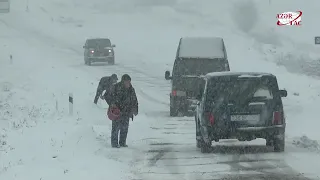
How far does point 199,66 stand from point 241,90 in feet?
29.4

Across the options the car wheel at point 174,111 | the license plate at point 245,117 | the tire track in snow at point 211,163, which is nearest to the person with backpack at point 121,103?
the tire track in snow at point 211,163

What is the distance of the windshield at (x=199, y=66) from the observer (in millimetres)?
21744

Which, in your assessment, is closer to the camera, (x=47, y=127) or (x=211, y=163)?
(x=211, y=163)

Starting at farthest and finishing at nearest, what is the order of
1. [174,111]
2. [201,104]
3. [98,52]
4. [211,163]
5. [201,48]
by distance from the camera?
[98,52], [201,48], [174,111], [201,104], [211,163]

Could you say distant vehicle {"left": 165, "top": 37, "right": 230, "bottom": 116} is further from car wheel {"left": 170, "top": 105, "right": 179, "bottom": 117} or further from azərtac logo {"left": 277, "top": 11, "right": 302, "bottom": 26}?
azərtac logo {"left": 277, "top": 11, "right": 302, "bottom": 26}

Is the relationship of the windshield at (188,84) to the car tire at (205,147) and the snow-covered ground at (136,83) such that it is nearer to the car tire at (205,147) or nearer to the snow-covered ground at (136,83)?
the snow-covered ground at (136,83)

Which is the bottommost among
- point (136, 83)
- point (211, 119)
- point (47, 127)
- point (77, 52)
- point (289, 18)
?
point (136, 83)

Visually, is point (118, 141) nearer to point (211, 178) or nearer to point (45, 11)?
point (211, 178)

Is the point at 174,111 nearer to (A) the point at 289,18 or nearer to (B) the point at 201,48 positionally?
(B) the point at 201,48

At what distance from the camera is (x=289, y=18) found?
62.8 meters

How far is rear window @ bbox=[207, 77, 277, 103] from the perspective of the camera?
12945 millimetres

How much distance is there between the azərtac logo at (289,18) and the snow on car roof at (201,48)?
37.1m

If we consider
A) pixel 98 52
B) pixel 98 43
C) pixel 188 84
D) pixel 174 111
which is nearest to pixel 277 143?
pixel 188 84

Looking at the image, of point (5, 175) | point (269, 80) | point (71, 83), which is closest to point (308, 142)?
point (269, 80)
